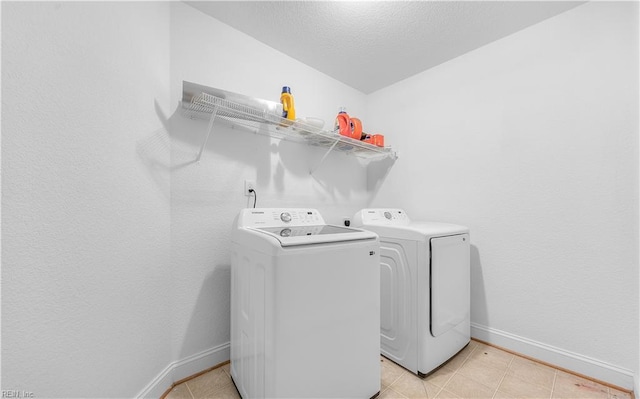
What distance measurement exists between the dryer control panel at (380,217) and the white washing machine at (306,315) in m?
0.67

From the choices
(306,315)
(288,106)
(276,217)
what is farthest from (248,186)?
(306,315)

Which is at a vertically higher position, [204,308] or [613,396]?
[204,308]

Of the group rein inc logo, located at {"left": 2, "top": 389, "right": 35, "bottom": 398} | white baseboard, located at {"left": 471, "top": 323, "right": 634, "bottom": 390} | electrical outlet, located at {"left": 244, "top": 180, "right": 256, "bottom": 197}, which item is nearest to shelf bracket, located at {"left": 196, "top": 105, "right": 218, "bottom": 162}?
electrical outlet, located at {"left": 244, "top": 180, "right": 256, "bottom": 197}

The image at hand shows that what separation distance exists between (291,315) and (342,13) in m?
1.93

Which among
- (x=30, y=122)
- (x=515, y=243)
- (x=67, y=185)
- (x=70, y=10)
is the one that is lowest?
(x=515, y=243)

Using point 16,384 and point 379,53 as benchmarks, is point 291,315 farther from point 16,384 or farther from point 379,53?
point 379,53

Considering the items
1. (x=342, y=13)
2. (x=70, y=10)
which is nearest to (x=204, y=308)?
(x=70, y=10)

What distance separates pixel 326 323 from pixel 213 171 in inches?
48.3

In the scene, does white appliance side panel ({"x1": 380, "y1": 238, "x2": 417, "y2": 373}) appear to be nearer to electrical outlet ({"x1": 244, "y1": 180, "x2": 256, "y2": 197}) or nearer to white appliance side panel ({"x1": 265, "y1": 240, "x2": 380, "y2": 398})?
white appliance side panel ({"x1": 265, "y1": 240, "x2": 380, "y2": 398})

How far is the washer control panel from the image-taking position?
58.6 inches

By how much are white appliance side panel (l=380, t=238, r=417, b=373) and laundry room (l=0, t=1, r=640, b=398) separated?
27 cm

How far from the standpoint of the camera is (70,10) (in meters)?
0.88

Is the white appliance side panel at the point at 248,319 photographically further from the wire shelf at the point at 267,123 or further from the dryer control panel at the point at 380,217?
the dryer control panel at the point at 380,217

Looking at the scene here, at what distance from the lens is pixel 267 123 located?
1.70 meters
